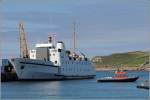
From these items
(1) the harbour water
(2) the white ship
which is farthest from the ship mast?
(1) the harbour water

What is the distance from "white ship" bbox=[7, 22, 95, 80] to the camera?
203ft

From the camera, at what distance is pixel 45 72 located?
63062 millimetres

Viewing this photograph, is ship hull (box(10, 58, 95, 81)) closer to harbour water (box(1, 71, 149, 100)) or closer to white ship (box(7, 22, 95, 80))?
white ship (box(7, 22, 95, 80))

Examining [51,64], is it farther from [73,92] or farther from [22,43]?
[73,92]

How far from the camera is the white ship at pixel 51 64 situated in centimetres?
6191

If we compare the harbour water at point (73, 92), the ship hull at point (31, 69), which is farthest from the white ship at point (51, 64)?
the harbour water at point (73, 92)

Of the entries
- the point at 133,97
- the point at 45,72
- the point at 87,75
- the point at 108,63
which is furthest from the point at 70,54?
the point at 108,63

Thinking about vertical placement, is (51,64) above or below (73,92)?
above

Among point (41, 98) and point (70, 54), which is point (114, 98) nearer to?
point (41, 98)

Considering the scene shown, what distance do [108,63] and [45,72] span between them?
131633mm

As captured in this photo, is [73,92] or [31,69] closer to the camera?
[73,92]

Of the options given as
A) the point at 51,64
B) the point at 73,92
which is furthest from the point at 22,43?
the point at 73,92

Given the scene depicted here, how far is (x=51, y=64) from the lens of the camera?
6506 cm

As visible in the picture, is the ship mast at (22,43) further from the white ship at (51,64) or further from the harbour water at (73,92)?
the harbour water at (73,92)
